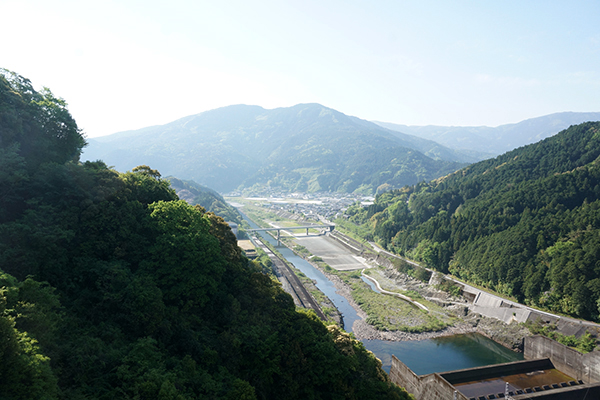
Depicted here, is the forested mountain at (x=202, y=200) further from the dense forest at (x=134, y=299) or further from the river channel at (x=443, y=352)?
the dense forest at (x=134, y=299)

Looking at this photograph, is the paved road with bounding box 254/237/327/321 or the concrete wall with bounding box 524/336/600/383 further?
the paved road with bounding box 254/237/327/321

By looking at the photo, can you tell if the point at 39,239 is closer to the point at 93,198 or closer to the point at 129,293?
the point at 93,198

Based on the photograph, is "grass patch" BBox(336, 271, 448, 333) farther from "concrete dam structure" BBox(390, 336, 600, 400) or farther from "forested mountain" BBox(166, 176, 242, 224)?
"forested mountain" BBox(166, 176, 242, 224)

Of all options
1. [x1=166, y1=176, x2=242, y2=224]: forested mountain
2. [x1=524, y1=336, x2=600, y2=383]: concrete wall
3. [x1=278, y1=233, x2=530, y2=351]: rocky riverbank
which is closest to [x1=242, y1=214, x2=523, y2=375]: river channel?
[x1=278, y1=233, x2=530, y2=351]: rocky riverbank

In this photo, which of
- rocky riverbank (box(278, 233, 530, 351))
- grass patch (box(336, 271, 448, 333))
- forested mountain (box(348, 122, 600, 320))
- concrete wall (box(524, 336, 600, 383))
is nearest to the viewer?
concrete wall (box(524, 336, 600, 383))

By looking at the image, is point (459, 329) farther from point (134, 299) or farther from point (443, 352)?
point (134, 299)

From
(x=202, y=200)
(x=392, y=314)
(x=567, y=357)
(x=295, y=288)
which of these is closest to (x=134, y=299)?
(x=567, y=357)
